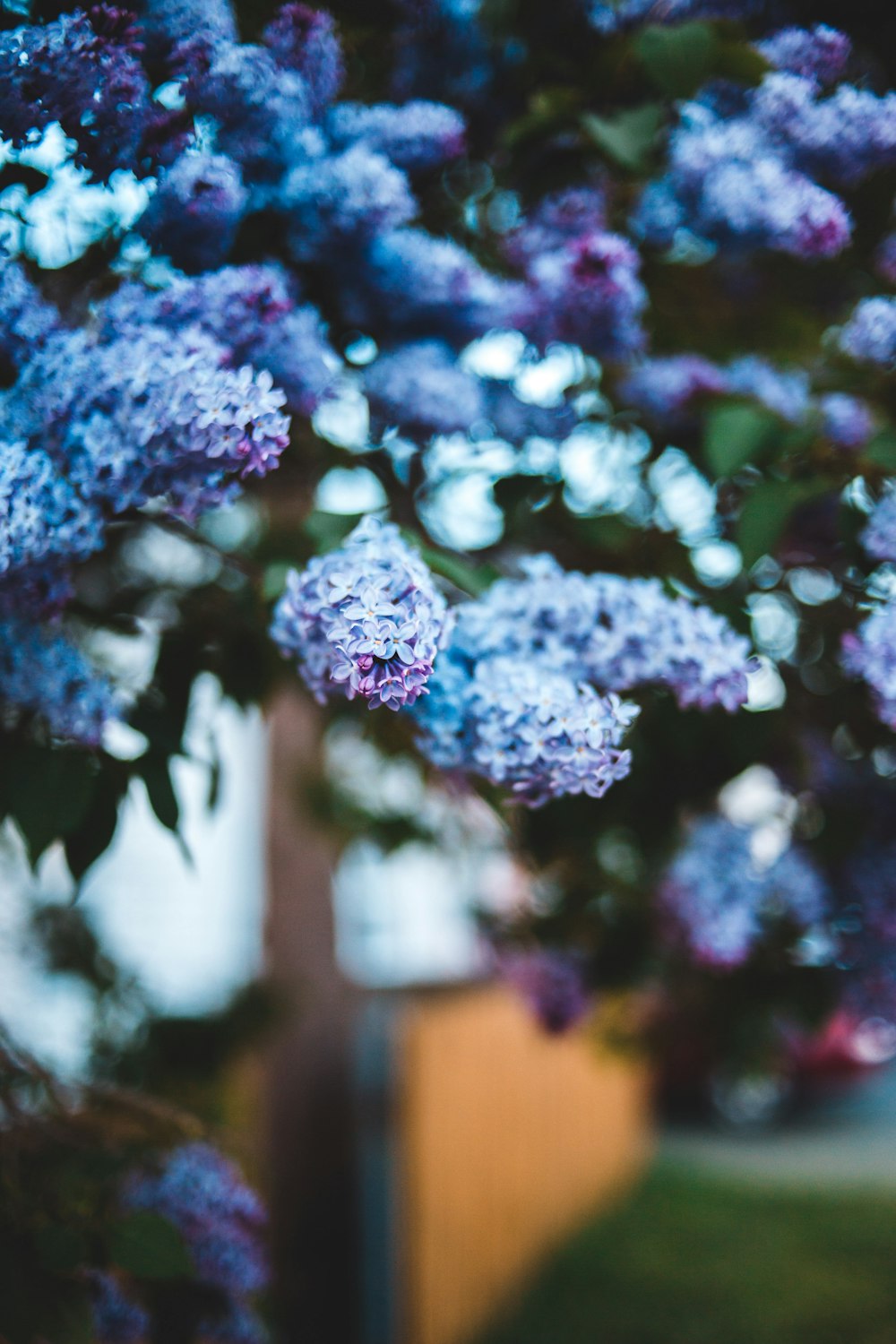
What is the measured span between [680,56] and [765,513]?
604 millimetres

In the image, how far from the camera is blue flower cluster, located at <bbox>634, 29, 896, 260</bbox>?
4.64 feet

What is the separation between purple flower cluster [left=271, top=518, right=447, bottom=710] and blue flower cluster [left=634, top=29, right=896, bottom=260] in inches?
29.0

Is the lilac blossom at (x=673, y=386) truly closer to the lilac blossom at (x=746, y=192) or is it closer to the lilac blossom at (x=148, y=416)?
the lilac blossom at (x=746, y=192)

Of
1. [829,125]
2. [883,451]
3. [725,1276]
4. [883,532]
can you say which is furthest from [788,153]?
[725,1276]

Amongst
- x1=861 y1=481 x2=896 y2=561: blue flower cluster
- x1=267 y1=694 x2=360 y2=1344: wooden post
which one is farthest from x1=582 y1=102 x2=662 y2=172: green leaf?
x1=267 y1=694 x2=360 y2=1344: wooden post

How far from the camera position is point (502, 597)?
3.95 feet

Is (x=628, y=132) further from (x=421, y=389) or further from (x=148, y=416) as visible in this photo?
(x=148, y=416)

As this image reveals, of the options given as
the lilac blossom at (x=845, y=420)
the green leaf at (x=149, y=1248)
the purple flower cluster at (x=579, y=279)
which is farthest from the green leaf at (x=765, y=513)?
the green leaf at (x=149, y=1248)

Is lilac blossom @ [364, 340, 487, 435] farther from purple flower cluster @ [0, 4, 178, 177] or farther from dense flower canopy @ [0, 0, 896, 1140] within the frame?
purple flower cluster @ [0, 4, 178, 177]

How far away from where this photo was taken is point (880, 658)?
120 centimetres

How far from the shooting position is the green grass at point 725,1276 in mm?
4443

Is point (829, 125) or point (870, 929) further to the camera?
point (870, 929)

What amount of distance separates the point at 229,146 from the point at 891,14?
111 cm

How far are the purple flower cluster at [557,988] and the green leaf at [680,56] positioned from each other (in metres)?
1.82
